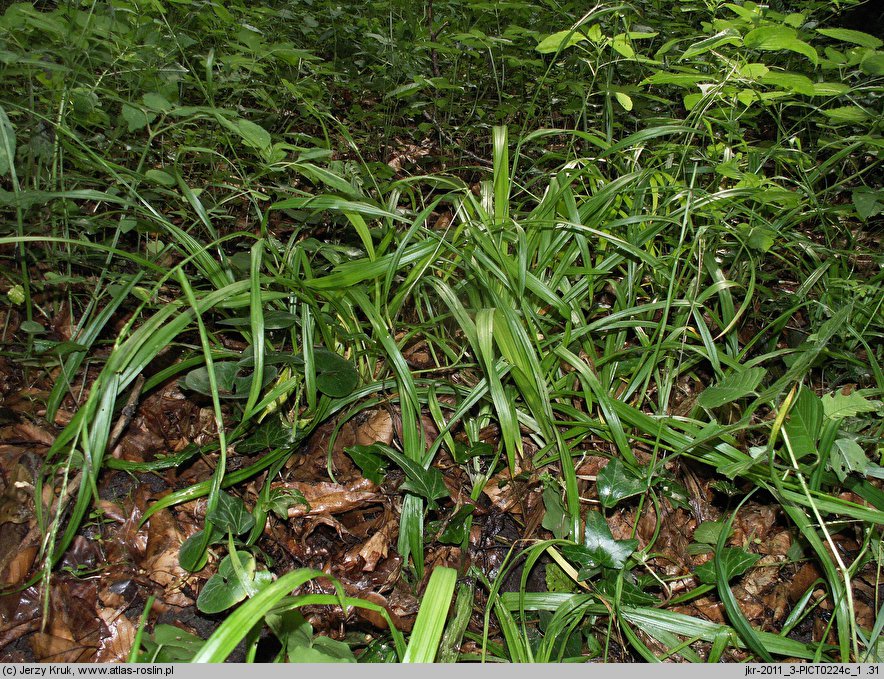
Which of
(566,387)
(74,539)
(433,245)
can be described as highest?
(433,245)

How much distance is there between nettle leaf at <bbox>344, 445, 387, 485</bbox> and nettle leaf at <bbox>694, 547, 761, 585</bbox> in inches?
31.3

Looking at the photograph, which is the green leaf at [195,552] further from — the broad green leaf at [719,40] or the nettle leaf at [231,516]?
the broad green leaf at [719,40]

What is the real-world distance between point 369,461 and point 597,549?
23.4 inches

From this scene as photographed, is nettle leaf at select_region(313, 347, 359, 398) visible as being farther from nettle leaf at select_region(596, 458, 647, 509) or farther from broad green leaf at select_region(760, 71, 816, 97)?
broad green leaf at select_region(760, 71, 816, 97)

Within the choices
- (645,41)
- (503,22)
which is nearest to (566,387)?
(503,22)

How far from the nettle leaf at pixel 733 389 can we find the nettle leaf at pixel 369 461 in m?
0.79

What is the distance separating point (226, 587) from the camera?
1.20m

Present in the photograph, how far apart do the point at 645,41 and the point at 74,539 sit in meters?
4.22

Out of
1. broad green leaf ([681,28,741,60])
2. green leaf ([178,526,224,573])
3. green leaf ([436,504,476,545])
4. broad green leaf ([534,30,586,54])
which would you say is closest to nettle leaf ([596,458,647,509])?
green leaf ([436,504,476,545])

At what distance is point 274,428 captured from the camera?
4.90 ft

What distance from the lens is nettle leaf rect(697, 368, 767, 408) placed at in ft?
3.94

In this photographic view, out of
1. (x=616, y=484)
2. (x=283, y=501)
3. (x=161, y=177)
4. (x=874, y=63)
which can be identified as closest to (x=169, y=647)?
(x=283, y=501)
